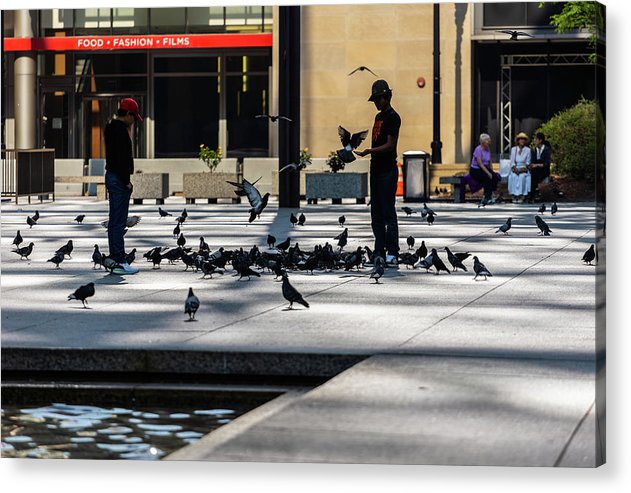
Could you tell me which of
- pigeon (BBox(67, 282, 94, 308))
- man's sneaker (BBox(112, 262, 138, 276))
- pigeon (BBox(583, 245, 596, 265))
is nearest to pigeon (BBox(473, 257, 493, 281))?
pigeon (BBox(583, 245, 596, 265))

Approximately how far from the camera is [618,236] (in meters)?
6.69

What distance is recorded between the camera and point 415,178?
104 feet

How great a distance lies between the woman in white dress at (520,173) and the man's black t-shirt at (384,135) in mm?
16161

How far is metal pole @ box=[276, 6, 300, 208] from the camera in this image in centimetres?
2573

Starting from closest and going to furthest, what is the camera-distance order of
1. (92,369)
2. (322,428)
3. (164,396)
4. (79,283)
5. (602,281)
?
1. (322,428)
2. (602,281)
3. (164,396)
4. (92,369)
5. (79,283)

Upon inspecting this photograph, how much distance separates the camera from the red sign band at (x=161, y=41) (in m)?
39.2

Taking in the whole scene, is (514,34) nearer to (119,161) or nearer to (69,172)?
(69,172)

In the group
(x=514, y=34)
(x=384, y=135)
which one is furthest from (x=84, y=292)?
(x=514, y=34)

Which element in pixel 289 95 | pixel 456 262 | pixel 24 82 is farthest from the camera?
pixel 24 82

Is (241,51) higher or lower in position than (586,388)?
higher

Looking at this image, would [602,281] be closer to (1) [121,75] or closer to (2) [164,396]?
(2) [164,396]

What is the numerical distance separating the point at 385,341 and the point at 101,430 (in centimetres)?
220

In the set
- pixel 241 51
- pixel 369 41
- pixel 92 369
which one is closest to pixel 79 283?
pixel 92 369

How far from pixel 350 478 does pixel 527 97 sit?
107 feet
